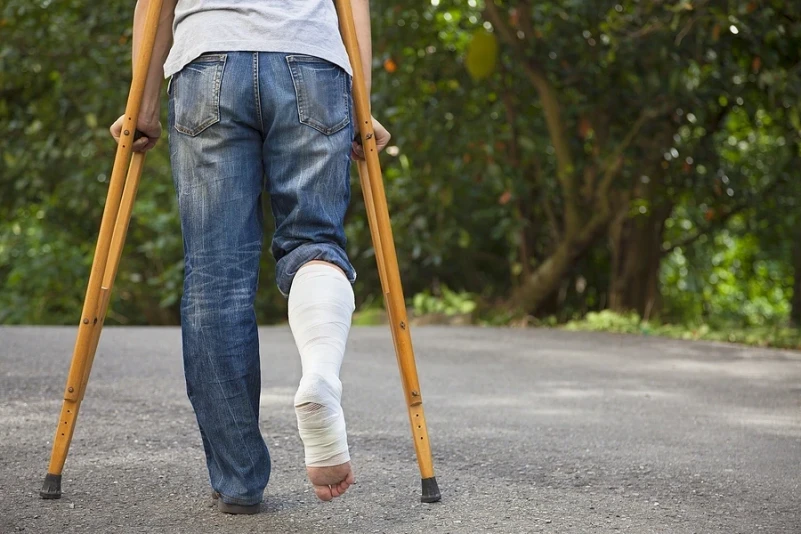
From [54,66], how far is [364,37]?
9138 millimetres

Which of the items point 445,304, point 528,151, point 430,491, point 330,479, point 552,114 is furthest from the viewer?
point 445,304

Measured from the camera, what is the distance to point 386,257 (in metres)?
3.00

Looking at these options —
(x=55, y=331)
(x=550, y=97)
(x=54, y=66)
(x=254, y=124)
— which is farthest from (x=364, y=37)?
(x=54, y=66)

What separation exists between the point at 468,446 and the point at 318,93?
152 centimetres

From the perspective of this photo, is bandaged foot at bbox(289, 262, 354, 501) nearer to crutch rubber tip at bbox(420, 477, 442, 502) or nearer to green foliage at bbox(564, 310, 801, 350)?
crutch rubber tip at bbox(420, 477, 442, 502)

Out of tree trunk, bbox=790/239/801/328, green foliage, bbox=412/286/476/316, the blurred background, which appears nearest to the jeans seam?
the blurred background

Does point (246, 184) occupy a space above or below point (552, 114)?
below

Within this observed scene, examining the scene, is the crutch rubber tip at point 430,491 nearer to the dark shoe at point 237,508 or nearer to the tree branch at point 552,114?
the dark shoe at point 237,508

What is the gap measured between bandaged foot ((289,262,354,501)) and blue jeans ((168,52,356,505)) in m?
0.08

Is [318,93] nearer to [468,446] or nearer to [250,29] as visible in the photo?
[250,29]

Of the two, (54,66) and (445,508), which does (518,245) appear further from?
(445,508)

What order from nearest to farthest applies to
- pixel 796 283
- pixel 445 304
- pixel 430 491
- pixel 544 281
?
pixel 430 491
pixel 544 281
pixel 445 304
pixel 796 283

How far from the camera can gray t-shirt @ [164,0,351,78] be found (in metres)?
2.75

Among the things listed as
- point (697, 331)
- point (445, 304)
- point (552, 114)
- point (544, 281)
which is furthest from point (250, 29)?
point (445, 304)
